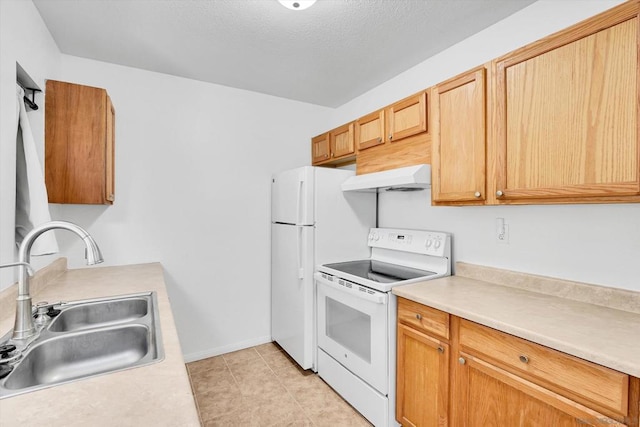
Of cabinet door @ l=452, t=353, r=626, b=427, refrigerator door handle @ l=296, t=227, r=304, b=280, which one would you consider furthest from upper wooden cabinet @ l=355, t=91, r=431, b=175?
cabinet door @ l=452, t=353, r=626, b=427

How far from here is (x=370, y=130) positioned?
2.50 m

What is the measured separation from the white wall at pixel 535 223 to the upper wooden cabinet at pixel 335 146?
61cm

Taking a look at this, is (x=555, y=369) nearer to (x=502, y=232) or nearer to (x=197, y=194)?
(x=502, y=232)

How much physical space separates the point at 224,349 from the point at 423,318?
6.65 ft

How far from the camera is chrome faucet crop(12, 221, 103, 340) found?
1034mm

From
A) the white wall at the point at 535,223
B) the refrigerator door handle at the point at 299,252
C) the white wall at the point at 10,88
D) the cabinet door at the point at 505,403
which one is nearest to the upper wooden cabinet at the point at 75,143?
the white wall at the point at 10,88

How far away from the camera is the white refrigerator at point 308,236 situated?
251 cm

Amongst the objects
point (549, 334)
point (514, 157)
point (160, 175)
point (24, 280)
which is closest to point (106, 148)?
point (160, 175)

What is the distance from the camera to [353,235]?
2707mm

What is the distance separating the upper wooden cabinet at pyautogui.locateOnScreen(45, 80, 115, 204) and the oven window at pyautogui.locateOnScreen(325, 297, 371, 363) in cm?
177

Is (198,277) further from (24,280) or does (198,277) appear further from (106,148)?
(24,280)

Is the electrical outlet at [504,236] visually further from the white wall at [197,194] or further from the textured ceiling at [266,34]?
the white wall at [197,194]

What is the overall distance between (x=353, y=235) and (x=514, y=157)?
4.69 ft

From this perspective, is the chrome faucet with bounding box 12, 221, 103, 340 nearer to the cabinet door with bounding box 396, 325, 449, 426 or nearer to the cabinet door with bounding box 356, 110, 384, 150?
the cabinet door with bounding box 396, 325, 449, 426
